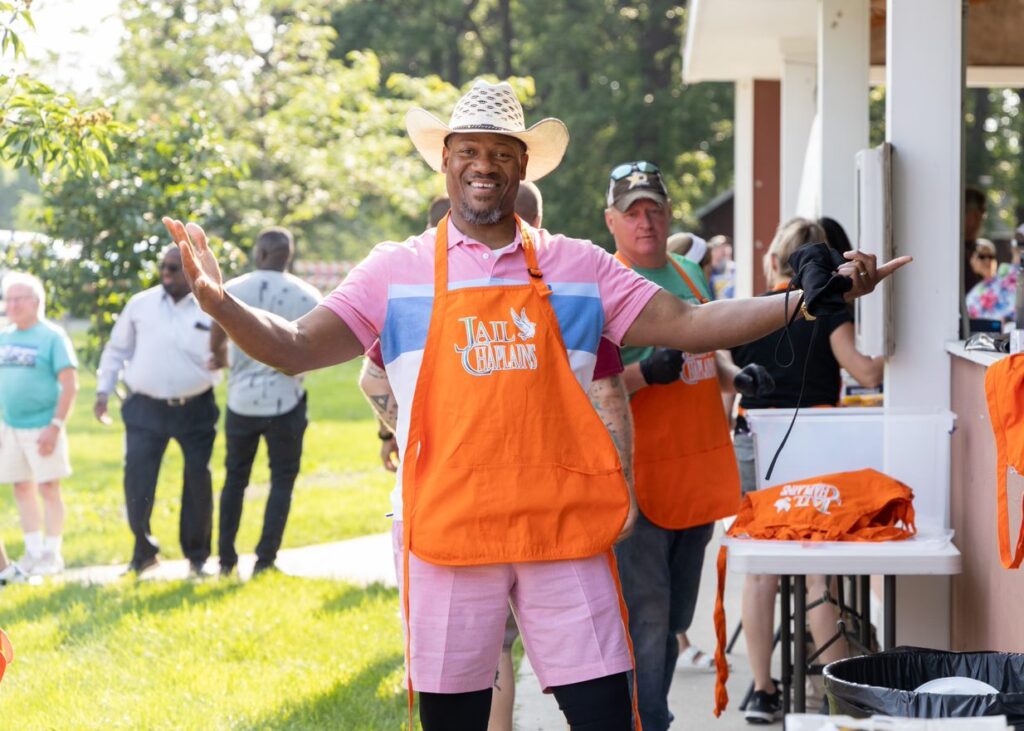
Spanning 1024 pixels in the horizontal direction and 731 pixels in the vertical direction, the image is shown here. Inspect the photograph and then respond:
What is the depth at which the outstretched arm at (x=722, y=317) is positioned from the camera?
11.7ft

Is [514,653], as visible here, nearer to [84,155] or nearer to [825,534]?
[825,534]

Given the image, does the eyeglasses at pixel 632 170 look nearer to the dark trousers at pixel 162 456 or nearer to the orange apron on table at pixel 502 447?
the orange apron on table at pixel 502 447

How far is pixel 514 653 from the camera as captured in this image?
7207mm

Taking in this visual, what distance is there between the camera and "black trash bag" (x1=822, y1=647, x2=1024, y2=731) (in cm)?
306

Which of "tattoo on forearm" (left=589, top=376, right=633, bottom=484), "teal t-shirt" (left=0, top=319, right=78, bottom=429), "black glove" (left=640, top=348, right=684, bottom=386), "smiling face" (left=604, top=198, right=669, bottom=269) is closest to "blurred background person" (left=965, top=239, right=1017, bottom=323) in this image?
"smiling face" (left=604, top=198, right=669, bottom=269)

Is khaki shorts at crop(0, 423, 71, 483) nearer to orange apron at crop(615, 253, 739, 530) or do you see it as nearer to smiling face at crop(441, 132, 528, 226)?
orange apron at crop(615, 253, 739, 530)

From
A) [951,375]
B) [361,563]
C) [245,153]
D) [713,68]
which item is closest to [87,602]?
[361,563]

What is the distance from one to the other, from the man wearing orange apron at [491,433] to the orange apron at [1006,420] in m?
0.46

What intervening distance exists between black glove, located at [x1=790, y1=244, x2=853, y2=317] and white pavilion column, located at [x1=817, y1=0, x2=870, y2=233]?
5.79 m

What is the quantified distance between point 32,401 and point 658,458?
600cm

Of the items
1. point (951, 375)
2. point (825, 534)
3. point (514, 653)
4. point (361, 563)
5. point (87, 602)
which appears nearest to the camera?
point (825, 534)

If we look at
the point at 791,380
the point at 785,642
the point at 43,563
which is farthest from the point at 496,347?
the point at 43,563

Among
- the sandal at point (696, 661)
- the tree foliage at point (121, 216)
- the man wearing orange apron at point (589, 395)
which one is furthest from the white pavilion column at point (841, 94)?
the tree foliage at point (121, 216)

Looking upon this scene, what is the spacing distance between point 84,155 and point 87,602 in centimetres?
380
